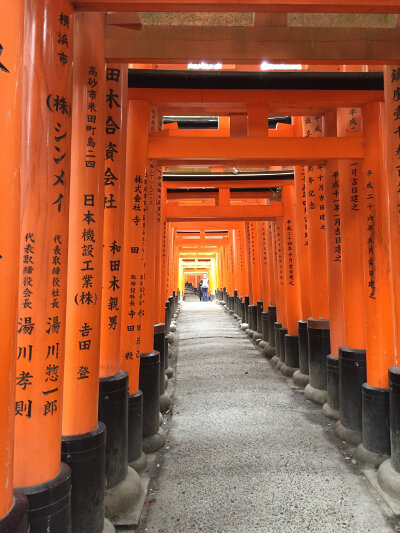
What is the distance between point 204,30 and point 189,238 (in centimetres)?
1407

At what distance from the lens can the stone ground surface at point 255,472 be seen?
2316mm

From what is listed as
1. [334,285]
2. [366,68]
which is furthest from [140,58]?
[334,285]

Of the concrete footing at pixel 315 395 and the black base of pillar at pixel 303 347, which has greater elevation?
the black base of pillar at pixel 303 347

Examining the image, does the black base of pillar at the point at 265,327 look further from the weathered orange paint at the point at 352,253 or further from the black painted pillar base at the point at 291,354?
the weathered orange paint at the point at 352,253

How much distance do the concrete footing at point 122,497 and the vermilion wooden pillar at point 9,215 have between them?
1.32m

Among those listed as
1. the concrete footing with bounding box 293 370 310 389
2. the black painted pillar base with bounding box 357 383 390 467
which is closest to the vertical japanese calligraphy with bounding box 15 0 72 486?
the black painted pillar base with bounding box 357 383 390 467

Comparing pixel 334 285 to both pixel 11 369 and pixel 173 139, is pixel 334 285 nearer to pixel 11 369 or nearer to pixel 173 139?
pixel 173 139

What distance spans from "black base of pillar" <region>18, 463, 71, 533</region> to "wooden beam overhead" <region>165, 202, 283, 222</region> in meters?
5.44

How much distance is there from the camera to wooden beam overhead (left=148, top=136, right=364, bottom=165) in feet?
10.1

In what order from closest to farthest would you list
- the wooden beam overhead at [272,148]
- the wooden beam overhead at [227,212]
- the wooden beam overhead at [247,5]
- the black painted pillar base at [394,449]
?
the wooden beam overhead at [247,5], the black painted pillar base at [394,449], the wooden beam overhead at [272,148], the wooden beam overhead at [227,212]

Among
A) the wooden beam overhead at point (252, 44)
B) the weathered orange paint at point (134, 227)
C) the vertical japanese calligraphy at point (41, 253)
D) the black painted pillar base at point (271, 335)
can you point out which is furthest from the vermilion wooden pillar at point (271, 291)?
the vertical japanese calligraphy at point (41, 253)

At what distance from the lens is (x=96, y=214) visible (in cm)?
209

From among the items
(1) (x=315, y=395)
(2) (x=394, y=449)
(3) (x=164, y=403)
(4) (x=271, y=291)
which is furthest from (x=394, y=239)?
(4) (x=271, y=291)

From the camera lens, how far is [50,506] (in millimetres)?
1512
